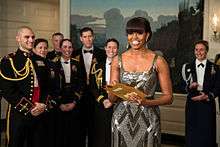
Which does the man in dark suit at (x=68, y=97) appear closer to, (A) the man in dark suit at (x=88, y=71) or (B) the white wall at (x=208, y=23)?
(A) the man in dark suit at (x=88, y=71)

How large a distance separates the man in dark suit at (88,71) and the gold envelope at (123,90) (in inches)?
82.2

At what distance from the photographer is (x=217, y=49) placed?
530 cm

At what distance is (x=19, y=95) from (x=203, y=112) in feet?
6.85

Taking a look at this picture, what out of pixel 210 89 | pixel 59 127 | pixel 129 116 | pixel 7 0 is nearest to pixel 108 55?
pixel 59 127

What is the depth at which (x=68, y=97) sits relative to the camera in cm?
408

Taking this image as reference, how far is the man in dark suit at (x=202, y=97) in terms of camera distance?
A: 4234mm

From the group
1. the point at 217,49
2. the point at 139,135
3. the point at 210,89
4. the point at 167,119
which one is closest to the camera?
the point at 139,135

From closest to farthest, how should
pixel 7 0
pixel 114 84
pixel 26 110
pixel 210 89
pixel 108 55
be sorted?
pixel 114 84 → pixel 26 110 → pixel 108 55 → pixel 210 89 → pixel 7 0

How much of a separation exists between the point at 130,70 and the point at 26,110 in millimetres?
1558

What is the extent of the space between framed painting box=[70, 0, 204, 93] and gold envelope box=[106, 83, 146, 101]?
10.5 ft

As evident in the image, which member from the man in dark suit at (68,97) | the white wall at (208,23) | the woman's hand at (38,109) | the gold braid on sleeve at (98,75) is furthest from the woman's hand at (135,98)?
the white wall at (208,23)

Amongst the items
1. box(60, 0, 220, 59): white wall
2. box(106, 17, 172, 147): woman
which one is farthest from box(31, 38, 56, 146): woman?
box(60, 0, 220, 59): white wall

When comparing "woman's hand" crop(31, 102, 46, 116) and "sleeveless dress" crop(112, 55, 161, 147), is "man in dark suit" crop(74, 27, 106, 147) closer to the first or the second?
"woman's hand" crop(31, 102, 46, 116)

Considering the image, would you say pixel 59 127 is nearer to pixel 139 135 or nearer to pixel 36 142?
pixel 36 142
